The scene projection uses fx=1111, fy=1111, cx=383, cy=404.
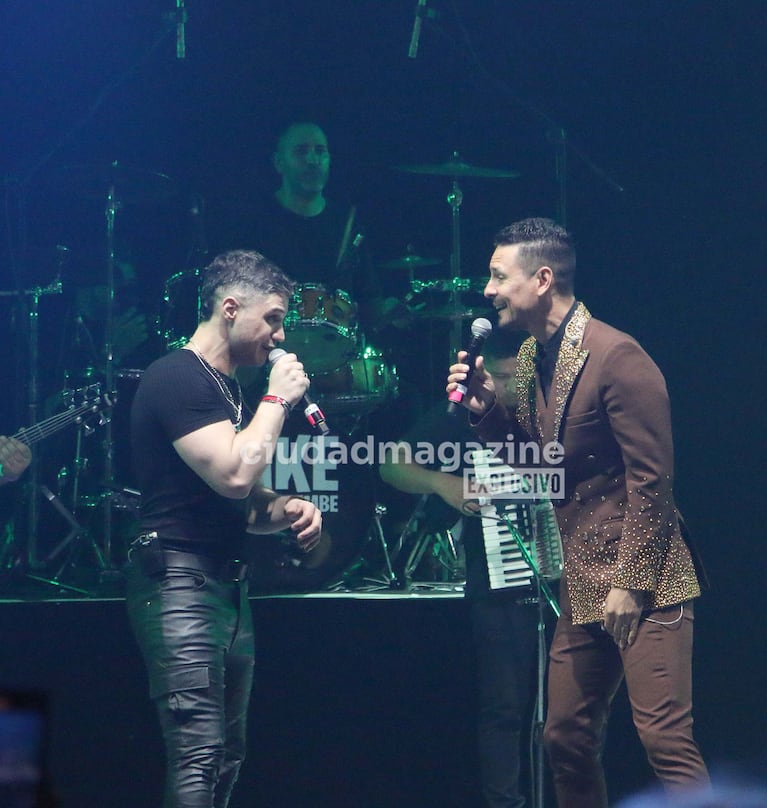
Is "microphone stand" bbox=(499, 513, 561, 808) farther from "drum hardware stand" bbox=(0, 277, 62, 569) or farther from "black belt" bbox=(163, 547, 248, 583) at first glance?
"drum hardware stand" bbox=(0, 277, 62, 569)

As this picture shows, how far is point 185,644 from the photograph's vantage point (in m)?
3.40

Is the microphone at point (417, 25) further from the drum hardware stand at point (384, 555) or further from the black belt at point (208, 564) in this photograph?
the black belt at point (208, 564)

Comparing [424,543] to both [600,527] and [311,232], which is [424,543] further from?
[600,527]

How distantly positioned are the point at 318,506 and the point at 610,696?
2156 mm

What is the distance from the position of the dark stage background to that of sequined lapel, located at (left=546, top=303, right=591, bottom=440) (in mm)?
1577

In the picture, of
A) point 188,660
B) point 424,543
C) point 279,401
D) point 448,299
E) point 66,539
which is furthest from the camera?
point 448,299

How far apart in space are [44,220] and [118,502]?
6.07 ft

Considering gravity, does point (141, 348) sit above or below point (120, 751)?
above

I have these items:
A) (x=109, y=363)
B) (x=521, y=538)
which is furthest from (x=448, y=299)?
(x=109, y=363)

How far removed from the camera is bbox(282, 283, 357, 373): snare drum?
5371mm

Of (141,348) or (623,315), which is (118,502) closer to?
(141,348)

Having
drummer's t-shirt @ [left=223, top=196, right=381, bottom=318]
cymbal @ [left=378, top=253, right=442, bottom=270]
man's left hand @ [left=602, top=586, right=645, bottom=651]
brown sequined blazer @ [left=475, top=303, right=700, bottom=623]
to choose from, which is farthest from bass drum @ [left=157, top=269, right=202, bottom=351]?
man's left hand @ [left=602, top=586, right=645, bottom=651]

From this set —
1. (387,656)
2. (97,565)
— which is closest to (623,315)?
(387,656)

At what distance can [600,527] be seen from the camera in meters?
3.64
